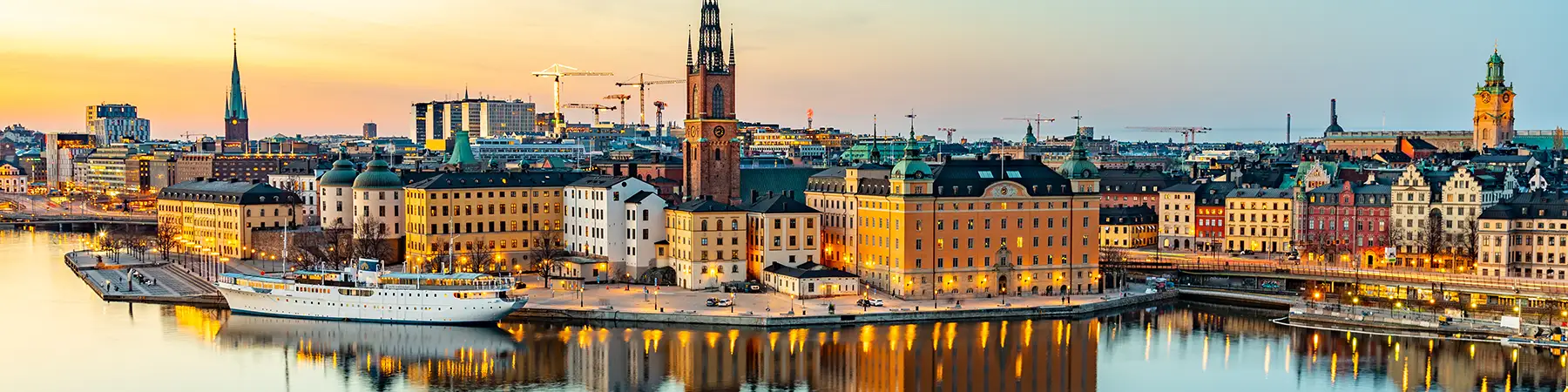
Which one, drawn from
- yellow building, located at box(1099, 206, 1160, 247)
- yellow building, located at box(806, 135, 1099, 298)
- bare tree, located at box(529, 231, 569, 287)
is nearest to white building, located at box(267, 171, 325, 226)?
bare tree, located at box(529, 231, 569, 287)

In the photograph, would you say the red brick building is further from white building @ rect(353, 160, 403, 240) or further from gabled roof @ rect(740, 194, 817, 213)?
white building @ rect(353, 160, 403, 240)

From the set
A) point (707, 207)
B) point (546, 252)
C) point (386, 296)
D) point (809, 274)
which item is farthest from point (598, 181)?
point (386, 296)

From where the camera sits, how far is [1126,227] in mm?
98688

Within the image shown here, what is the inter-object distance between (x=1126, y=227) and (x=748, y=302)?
3504 cm

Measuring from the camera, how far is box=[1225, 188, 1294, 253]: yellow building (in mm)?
93625

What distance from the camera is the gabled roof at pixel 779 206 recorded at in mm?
76375

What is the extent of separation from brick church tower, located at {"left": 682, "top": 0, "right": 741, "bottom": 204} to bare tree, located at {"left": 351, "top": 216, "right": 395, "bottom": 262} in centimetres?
1525

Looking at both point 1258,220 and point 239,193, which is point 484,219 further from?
point 1258,220

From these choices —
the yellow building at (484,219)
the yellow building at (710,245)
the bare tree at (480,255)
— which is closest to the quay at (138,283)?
the yellow building at (484,219)

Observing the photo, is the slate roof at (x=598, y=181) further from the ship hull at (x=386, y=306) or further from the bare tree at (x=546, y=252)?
the ship hull at (x=386, y=306)

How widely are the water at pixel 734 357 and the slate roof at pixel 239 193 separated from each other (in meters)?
23.9

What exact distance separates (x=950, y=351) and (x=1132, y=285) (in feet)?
70.6

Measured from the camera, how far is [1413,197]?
8625 cm

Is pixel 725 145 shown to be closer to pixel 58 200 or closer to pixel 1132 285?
pixel 1132 285
